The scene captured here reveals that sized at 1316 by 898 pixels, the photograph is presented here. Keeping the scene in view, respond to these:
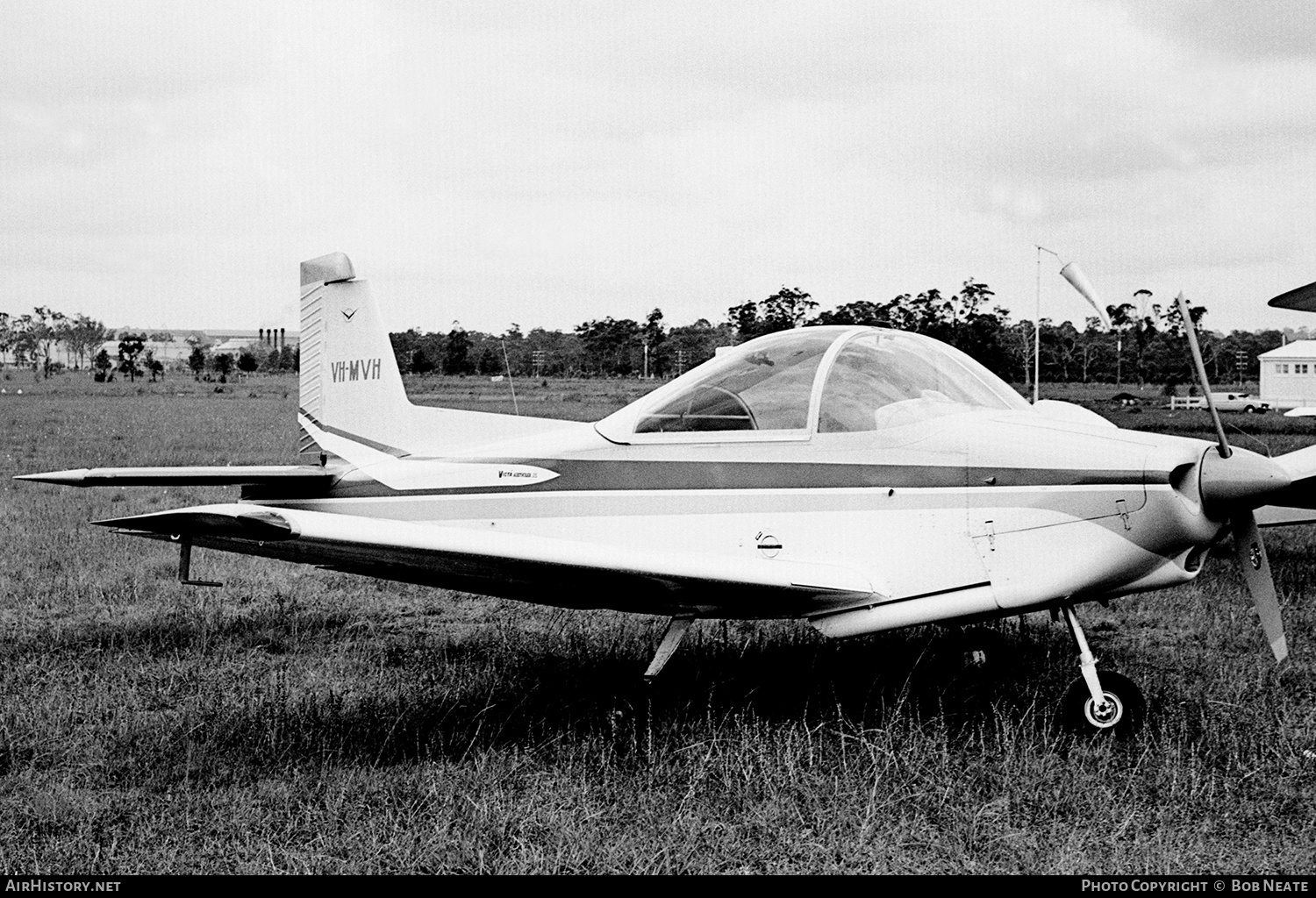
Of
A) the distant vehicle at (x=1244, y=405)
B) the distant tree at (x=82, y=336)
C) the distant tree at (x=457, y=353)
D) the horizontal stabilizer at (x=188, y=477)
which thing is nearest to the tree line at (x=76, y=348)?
the distant tree at (x=82, y=336)

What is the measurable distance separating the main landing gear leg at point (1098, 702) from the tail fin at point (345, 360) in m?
4.24

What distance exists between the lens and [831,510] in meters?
4.89

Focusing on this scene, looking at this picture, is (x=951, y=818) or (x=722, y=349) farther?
(x=722, y=349)

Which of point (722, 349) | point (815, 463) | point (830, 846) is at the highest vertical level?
point (722, 349)

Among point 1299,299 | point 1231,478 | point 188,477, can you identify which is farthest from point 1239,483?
point 1299,299

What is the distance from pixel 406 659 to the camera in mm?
6590

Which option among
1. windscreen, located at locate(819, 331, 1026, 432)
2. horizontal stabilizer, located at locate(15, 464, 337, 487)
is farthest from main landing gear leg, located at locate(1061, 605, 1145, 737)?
horizontal stabilizer, located at locate(15, 464, 337, 487)

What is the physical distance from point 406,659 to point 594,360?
6627 centimetres

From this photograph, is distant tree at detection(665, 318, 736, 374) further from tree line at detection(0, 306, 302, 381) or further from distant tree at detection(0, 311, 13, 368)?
distant tree at detection(0, 311, 13, 368)

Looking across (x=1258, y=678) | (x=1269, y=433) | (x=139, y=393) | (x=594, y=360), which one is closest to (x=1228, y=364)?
(x=594, y=360)

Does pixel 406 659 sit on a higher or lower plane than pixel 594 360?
lower

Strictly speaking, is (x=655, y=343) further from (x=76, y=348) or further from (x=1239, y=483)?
(x=76, y=348)

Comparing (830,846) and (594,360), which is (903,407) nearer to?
(830,846)
